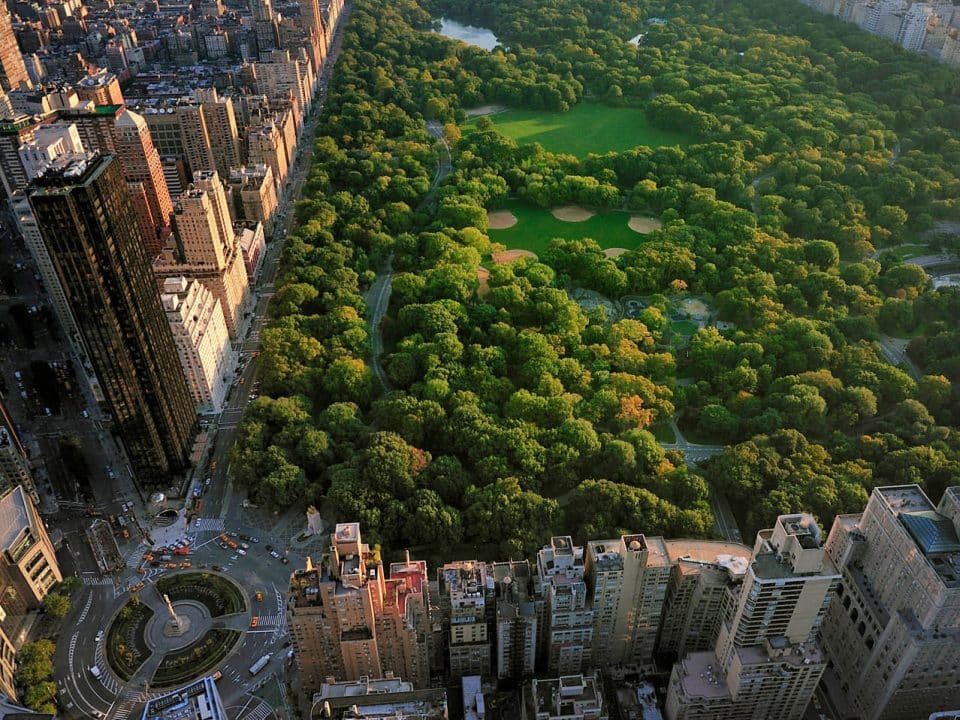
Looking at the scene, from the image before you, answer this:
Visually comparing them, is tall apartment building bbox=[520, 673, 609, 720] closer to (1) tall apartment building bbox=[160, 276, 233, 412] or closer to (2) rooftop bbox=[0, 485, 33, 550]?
(2) rooftop bbox=[0, 485, 33, 550]

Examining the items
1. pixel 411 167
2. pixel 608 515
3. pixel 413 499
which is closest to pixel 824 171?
pixel 411 167

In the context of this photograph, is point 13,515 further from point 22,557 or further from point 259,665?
point 259,665

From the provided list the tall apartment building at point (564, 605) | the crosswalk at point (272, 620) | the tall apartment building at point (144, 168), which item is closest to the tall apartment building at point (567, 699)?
the tall apartment building at point (564, 605)

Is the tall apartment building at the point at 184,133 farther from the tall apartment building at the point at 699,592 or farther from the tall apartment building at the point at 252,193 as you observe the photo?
the tall apartment building at the point at 699,592

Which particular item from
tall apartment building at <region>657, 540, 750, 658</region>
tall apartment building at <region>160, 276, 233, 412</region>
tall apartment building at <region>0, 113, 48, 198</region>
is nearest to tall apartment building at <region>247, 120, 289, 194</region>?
tall apartment building at <region>0, 113, 48, 198</region>

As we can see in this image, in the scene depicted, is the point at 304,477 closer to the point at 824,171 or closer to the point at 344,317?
the point at 344,317

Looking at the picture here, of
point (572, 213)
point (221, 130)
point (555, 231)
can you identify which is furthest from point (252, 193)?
point (572, 213)

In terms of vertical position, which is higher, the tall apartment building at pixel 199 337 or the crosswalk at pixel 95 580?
Result: the tall apartment building at pixel 199 337
